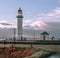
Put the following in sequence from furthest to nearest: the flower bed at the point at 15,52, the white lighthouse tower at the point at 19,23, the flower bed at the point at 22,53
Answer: the white lighthouse tower at the point at 19,23 → the flower bed at the point at 15,52 → the flower bed at the point at 22,53

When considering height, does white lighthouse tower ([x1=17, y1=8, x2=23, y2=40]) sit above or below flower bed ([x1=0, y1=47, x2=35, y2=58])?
above

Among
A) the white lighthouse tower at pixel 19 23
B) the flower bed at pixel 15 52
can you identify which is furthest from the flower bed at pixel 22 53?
the white lighthouse tower at pixel 19 23

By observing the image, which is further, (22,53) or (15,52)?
(15,52)

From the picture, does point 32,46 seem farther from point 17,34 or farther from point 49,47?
point 17,34

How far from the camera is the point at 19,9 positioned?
113938mm

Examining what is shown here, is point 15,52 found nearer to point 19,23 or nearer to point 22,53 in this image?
point 22,53

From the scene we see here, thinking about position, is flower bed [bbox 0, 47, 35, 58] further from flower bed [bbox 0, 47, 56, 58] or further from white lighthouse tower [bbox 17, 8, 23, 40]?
white lighthouse tower [bbox 17, 8, 23, 40]

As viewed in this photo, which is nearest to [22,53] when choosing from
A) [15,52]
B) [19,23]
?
[15,52]

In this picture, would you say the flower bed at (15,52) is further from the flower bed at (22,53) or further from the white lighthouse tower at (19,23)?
the white lighthouse tower at (19,23)

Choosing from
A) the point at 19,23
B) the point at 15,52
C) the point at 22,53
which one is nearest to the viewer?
the point at 22,53

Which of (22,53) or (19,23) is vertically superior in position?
(19,23)

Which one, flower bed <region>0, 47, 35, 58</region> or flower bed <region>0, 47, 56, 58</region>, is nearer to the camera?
flower bed <region>0, 47, 56, 58</region>

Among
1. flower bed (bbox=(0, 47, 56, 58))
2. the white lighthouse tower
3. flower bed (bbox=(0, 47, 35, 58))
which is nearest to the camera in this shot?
flower bed (bbox=(0, 47, 56, 58))

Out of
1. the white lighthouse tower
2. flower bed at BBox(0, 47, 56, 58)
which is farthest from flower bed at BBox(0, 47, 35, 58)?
the white lighthouse tower
